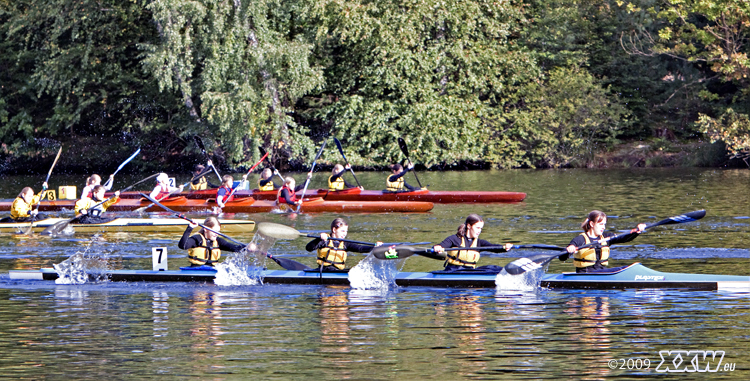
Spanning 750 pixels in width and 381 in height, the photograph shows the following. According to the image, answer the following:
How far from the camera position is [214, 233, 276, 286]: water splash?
1289cm

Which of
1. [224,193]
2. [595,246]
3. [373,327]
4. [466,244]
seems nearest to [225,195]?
[224,193]

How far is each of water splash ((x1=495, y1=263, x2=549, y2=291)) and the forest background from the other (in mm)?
20742

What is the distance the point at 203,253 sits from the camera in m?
13.2

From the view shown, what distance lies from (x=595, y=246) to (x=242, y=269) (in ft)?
15.5

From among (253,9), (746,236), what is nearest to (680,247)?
(746,236)

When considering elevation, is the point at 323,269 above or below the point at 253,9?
below

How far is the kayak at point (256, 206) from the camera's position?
74.3 ft

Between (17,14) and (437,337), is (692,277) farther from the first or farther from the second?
(17,14)

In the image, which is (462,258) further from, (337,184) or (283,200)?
(337,184)

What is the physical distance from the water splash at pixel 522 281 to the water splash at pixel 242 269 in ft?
10.7

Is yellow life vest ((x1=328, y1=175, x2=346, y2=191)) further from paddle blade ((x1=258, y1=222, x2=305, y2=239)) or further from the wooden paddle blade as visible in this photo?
the wooden paddle blade

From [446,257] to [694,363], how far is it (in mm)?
4307

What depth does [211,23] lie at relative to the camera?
3109 cm

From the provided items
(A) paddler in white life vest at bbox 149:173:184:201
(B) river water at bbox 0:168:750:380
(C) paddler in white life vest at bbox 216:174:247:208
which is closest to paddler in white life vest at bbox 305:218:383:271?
(B) river water at bbox 0:168:750:380
